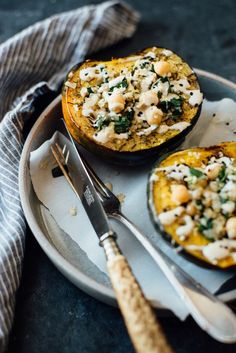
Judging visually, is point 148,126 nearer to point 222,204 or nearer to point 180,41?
point 222,204

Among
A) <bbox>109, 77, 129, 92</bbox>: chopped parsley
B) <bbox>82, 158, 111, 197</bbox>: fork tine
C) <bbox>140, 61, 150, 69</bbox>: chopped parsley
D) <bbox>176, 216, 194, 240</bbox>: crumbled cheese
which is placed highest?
<bbox>109, 77, 129, 92</bbox>: chopped parsley

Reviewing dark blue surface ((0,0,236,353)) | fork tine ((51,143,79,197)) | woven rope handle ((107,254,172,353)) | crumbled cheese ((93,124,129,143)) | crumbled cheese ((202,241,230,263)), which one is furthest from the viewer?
fork tine ((51,143,79,197))

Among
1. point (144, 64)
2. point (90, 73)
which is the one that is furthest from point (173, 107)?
point (90, 73)

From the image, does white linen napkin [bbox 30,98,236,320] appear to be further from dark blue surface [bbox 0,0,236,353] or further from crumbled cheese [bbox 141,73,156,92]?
crumbled cheese [bbox 141,73,156,92]

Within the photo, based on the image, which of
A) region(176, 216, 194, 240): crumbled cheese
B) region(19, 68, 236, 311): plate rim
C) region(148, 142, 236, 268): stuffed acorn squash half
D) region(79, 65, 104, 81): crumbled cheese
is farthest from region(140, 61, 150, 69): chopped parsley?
region(176, 216, 194, 240): crumbled cheese

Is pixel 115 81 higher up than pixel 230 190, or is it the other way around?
pixel 115 81

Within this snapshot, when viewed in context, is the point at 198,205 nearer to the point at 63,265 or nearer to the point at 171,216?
the point at 171,216

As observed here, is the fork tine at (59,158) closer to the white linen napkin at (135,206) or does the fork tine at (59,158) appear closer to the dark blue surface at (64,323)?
the white linen napkin at (135,206)

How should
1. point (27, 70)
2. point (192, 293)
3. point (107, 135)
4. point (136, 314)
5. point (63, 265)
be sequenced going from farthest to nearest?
point (27, 70), point (107, 135), point (63, 265), point (192, 293), point (136, 314)
